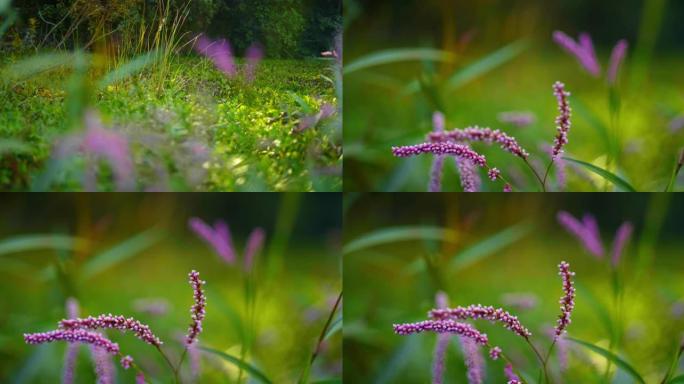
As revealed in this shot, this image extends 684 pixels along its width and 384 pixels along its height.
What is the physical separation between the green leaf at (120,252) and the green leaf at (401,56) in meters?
0.63

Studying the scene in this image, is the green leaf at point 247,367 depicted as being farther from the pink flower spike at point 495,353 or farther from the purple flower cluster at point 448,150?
the purple flower cluster at point 448,150

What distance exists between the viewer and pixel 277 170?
1925 millimetres

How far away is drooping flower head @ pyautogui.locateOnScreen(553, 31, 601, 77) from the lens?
1.94 metres

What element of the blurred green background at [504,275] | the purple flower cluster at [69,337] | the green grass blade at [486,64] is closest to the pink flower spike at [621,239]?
the blurred green background at [504,275]

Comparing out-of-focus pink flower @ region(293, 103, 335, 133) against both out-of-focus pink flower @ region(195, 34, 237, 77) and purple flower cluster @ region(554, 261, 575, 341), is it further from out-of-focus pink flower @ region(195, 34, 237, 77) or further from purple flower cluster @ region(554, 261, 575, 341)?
purple flower cluster @ region(554, 261, 575, 341)

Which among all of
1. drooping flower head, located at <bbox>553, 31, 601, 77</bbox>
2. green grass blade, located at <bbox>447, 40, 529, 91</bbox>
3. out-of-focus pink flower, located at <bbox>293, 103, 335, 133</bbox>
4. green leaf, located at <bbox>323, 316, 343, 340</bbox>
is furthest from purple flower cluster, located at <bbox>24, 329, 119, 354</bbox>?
drooping flower head, located at <bbox>553, 31, 601, 77</bbox>

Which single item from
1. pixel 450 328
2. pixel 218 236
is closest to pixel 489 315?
pixel 450 328

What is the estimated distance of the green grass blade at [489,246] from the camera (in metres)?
1.97

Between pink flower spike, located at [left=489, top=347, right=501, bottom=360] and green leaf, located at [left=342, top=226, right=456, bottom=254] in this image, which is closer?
pink flower spike, located at [left=489, top=347, right=501, bottom=360]

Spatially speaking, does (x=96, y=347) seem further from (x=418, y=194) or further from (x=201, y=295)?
(x=418, y=194)

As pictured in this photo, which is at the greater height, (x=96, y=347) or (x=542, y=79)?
(x=542, y=79)

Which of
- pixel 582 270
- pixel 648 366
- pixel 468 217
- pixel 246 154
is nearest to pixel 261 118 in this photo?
pixel 246 154

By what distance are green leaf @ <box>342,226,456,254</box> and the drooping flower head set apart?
529 millimetres

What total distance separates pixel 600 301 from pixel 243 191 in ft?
3.02
